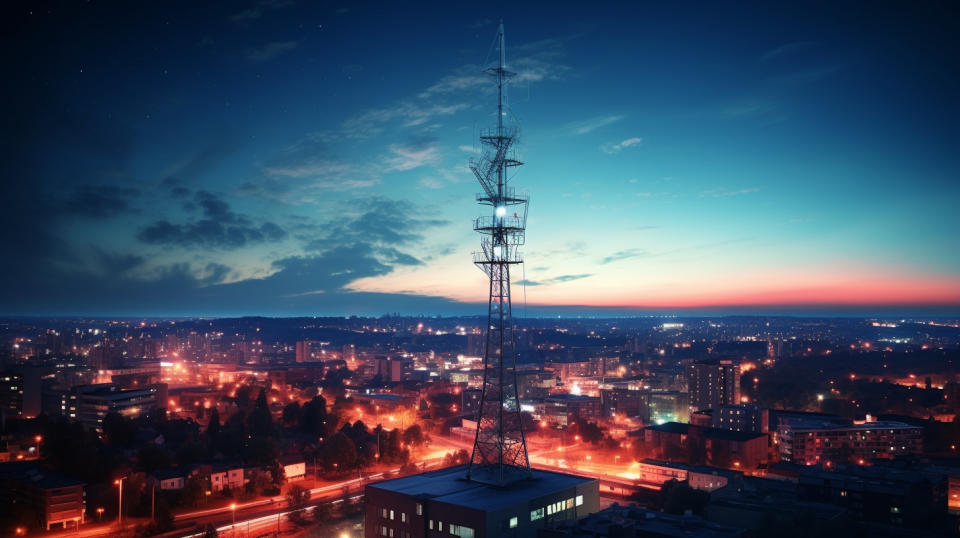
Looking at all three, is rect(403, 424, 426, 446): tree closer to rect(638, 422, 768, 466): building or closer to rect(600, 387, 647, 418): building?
rect(638, 422, 768, 466): building

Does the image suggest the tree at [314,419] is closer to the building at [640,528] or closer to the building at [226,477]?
the building at [226,477]

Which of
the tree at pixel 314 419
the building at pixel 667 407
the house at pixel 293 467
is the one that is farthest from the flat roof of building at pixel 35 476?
the building at pixel 667 407

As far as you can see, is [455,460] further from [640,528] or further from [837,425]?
[837,425]

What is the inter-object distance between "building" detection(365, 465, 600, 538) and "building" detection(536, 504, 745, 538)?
27.7 inches

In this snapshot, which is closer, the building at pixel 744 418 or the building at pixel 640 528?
the building at pixel 640 528

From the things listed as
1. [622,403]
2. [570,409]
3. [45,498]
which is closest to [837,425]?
[622,403]

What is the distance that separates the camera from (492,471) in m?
13.4

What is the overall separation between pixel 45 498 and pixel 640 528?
1412 centimetres

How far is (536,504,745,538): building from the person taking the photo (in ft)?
35.9

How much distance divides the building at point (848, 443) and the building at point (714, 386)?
8.11m

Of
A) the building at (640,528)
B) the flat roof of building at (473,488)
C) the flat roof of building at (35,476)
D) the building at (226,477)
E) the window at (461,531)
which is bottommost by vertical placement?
the building at (226,477)

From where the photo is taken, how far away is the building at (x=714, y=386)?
36906 millimetres

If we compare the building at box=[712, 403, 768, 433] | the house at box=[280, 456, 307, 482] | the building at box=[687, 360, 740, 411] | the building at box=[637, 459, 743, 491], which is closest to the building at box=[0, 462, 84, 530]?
the house at box=[280, 456, 307, 482]

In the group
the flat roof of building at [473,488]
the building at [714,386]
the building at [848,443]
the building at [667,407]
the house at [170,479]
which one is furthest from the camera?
the building at [667,407]
